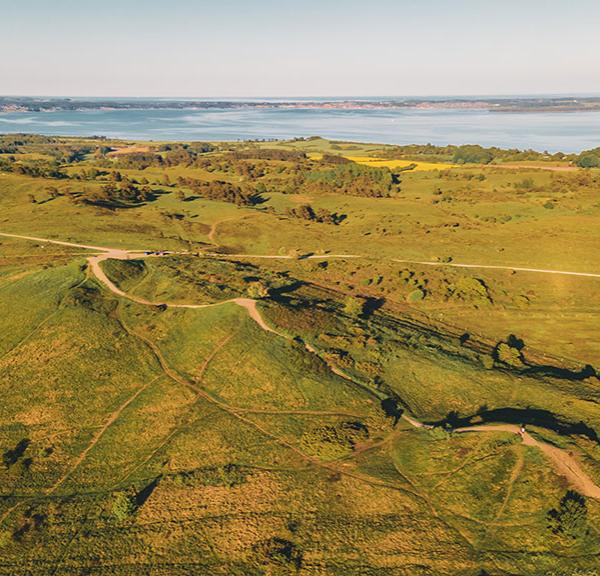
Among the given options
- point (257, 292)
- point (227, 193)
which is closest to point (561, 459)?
point (257, 292)

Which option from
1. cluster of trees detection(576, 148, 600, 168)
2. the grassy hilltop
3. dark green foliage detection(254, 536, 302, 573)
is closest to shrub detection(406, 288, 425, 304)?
the grassy hilltop

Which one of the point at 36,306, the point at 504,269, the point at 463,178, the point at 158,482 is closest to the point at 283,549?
the point at 158,482

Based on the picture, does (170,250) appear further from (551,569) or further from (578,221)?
(578,221)

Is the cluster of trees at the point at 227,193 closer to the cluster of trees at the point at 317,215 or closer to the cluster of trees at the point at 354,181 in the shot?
the cluster of trees at the point at 317,215

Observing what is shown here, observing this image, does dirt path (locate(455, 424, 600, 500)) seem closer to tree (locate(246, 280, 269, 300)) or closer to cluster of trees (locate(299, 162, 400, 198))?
tree (locate(246, 280, 269, 300))

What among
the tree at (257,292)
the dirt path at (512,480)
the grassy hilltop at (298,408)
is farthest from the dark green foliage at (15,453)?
the dirt path at (512,480)
